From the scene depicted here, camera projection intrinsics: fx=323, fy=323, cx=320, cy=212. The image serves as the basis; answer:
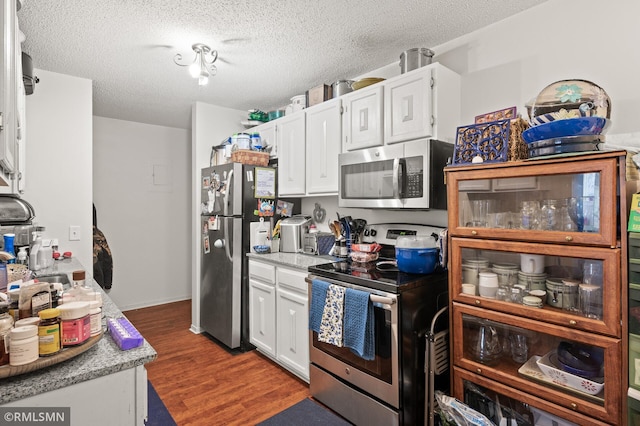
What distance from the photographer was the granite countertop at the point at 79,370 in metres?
0.80

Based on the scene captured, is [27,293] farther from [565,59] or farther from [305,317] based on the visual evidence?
[565,59]

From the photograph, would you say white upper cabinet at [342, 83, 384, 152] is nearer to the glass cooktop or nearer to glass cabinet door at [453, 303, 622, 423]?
the glass cooktop

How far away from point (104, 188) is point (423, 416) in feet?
14.2

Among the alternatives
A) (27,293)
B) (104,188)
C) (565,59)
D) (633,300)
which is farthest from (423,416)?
(104,188)

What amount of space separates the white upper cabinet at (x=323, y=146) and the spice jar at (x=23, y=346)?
204 cm

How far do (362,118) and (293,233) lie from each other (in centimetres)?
122

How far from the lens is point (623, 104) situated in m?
1.60

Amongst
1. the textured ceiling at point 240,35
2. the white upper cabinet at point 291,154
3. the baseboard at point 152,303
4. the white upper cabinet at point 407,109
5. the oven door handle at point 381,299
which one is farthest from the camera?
the baseboard at point 152,303

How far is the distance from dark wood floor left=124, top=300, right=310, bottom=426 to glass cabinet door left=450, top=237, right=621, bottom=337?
56.6 inches

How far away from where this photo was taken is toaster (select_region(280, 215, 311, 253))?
9.86 feet

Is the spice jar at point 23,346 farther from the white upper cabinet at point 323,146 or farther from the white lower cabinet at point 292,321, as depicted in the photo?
the white upper cabinet at point 323,146

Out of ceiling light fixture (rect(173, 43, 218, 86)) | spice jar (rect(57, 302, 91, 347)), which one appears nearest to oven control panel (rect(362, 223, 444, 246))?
ceiling light fixture (rect(173, 43, 218, 86))

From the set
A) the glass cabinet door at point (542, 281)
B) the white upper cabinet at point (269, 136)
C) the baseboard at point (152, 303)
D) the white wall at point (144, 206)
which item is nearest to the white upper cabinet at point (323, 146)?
the white upper cabinet at point (269, 136)

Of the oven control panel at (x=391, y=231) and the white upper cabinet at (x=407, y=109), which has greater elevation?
the white upper cabinet at (x=407, y=109)
